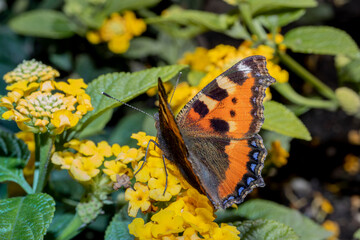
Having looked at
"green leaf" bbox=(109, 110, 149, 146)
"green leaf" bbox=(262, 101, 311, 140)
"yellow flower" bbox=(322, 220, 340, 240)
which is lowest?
"yellow flower" bbox=(322, 220, 340, 240)

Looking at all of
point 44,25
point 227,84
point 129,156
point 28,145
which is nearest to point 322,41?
point 227,84

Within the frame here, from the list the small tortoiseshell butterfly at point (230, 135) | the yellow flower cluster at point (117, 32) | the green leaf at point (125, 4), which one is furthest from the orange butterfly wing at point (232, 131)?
the yellow flower cluster at point (117, 32)

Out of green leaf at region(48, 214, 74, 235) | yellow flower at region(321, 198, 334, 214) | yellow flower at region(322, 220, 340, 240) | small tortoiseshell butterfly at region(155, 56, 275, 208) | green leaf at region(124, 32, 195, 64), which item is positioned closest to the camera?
small tortoiseshell butterfly at region(155, 56, 275, 208)

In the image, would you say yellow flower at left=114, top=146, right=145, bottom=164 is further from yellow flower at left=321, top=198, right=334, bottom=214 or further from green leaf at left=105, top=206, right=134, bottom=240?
yellow flower at left=321, top=198, right=334, bottom=214

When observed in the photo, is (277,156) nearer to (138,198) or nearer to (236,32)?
(236,32)

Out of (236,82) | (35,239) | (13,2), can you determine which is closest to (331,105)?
(236,82)

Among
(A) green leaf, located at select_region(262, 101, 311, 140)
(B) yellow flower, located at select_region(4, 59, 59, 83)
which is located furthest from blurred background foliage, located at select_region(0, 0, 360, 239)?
(B) yellow flower, located at select_region(4, 59, 59, 83)

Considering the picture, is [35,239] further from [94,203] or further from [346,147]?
[346,147]

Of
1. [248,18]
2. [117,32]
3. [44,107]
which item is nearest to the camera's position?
[44,107]
